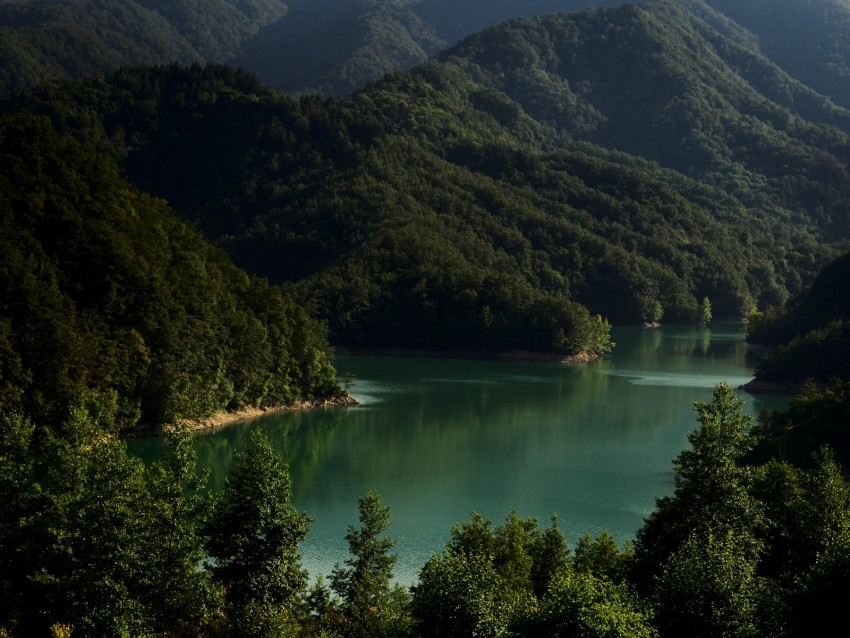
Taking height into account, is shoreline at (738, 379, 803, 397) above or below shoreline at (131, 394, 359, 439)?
above

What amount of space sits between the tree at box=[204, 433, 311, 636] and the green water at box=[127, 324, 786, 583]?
9.67 meters

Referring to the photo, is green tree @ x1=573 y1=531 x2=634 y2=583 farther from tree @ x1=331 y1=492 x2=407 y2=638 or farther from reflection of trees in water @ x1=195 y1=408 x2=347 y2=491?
reflection of trees in water @ x1=195 y1=408 x2=347 y2=491

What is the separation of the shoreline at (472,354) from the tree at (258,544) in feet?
312

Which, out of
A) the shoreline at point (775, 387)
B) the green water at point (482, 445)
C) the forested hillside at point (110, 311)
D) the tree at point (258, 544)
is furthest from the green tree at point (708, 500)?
the shoreline at point (775, 387)

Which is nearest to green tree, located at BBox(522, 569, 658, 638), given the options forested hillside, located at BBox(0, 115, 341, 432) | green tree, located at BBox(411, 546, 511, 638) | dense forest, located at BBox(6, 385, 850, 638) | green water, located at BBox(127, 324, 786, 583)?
dense forest, located at BBox(6, 385, 850, 638)

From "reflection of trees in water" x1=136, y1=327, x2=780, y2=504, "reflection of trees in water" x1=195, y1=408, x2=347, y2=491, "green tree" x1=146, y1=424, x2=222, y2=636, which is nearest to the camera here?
"green tree" x1=146, y1=424, x2=222, y2=636

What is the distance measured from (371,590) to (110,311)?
44.9 meters

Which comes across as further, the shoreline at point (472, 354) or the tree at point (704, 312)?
the tree at point (704, 312)

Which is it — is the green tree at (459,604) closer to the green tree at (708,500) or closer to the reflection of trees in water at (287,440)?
the green tree at (708,500)

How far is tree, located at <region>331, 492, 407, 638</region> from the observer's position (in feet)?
98.8

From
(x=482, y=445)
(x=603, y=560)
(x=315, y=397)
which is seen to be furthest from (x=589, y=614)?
(x=315, y=397)

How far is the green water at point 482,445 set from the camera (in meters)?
53.7

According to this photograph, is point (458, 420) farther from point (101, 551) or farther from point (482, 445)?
point (101, 551)

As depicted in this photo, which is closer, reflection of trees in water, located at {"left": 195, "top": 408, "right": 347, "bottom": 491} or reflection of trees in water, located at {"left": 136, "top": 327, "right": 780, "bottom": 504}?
reflection of trees in water, located at {"left": 195, "top": 408, "right": 347, "bottom": 491}
